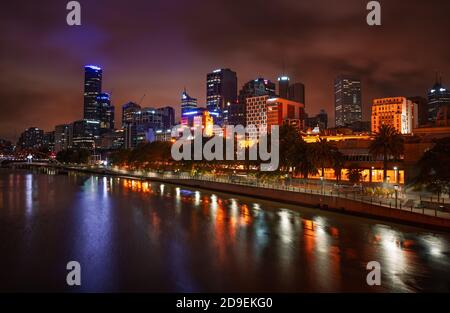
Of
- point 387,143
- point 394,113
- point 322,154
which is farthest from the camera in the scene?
point 394,113

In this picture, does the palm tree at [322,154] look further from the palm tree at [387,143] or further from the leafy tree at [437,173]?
the leafy tree at [437,173]

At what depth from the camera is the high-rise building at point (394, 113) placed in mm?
148000

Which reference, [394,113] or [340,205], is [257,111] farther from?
[340,205]

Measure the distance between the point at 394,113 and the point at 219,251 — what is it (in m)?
147

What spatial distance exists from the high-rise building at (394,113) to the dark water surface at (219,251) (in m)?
128

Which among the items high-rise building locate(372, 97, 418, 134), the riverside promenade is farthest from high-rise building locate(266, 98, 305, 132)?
the riverside promenade

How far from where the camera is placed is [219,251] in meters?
22.6

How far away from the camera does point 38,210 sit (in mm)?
41812

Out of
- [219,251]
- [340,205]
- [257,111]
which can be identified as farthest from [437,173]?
[257,111]

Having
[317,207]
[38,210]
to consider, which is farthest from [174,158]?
[317,207]

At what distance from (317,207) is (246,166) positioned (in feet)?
118

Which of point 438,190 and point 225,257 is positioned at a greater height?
point 438,190
